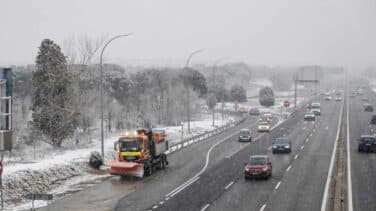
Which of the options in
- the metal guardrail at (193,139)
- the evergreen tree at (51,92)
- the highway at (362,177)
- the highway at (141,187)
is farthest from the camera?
the metal guardrail at (193,139)

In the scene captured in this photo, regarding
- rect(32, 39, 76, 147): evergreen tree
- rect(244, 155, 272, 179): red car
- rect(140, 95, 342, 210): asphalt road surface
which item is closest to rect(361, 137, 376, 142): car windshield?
rect(140, 95, 342, 210): asphalt road surface

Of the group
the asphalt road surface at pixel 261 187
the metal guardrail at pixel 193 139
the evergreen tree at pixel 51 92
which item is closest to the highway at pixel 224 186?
the asphalt road surface at pixel 261 187

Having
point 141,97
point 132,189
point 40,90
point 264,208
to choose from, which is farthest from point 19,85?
point 264,208

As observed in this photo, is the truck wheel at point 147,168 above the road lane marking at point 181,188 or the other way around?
above

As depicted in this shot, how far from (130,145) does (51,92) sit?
15.6 metres

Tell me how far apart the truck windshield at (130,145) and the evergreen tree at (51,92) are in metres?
14.2

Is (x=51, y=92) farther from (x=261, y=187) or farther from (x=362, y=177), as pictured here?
(x=362, y=177)

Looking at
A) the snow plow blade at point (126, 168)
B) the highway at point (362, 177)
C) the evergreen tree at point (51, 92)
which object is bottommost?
the highway at point (362, 177)

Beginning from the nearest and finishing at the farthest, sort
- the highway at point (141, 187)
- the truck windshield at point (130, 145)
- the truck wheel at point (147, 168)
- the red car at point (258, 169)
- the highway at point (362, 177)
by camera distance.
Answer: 1. the highway at point (362, 177)
2. the highway at point (141, 187)
3. the red car at point (258, 169)
4. the truck windshield at point (130, 145)
5. the truck wheel at point (147, 168)

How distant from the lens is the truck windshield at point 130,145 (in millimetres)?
38031

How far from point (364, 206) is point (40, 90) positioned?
32.0 m

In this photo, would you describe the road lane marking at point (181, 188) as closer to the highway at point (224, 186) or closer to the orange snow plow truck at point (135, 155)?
the highway at point (224, 186)

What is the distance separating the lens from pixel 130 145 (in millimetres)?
38062

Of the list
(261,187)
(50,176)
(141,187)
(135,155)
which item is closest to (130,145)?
(135,155)
